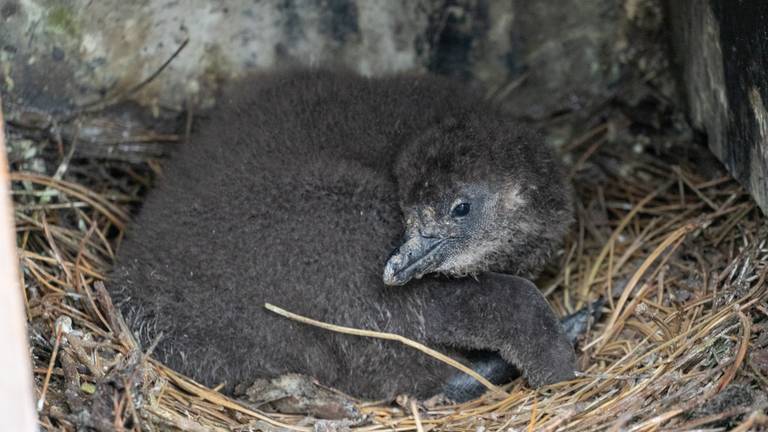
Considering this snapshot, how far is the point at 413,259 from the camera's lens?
345cm

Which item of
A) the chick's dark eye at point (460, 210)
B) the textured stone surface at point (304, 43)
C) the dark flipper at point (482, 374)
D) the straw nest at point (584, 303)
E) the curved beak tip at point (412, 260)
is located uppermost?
the textured stone surface at point (304, 43)

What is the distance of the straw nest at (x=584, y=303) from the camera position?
123 inches

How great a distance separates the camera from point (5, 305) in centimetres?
220

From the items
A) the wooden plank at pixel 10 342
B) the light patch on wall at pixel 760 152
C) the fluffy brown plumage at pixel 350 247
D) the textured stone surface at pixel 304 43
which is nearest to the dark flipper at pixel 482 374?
the fluffy brown plumage at pixel 350 247

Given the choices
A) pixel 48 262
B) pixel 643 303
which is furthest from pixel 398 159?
pixel 48 262

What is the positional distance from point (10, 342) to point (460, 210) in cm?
174

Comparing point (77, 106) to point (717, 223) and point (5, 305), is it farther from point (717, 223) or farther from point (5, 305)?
point (717, 223)

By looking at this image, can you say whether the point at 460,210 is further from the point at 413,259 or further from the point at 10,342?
the point at 10,342

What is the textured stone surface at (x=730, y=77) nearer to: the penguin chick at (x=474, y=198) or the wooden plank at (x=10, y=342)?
the penguin chick at (x=474, y=198)

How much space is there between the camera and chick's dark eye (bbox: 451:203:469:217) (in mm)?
3514

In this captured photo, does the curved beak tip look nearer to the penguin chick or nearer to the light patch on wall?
the penguin chick

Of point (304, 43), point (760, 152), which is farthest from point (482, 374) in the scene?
point (304, 43)

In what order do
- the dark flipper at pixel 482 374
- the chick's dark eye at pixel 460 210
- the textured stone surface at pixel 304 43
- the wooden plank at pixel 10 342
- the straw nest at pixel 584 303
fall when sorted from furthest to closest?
the textured stone surface at pixel 304 43 < the dark flipper at pixel 482 374 < the chick's dark eye at pixel 460 210 < the straw nest at pixel 584 303 < the wooden plank at pixel 10 342

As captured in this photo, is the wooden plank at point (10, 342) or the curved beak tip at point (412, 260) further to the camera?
the curved beak tip at point (412, 260)
